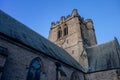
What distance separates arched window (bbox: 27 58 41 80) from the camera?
1036 centimetres

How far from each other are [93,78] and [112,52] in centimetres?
486

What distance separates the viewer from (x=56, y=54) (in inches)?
591

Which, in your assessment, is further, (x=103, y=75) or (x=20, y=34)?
(x=103, y=75)

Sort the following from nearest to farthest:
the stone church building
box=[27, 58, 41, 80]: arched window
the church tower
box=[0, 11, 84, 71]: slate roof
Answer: the stone church building, box=[27, 58, 41, 80]: arched window, box=[0, 11, 84, 71]: slate roof, the church tower

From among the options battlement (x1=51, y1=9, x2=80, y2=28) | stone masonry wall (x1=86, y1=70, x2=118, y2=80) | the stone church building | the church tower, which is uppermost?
battlement (x1=51, y1=9, x2=80, y2=28)

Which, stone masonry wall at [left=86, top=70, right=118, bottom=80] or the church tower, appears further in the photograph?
the church tower

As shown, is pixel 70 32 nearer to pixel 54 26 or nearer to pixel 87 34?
pixel 87 34

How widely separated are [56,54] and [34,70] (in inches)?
182

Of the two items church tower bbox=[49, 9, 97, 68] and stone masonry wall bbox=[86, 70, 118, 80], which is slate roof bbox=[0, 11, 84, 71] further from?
church tower bbox=[49, 9, 97, 68]

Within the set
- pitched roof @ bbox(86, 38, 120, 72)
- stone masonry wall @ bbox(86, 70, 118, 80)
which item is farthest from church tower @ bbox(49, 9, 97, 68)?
stone masonry wall @ bbox(86, 70, 118, 80)

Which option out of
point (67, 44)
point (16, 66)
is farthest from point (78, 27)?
point (16, 66)

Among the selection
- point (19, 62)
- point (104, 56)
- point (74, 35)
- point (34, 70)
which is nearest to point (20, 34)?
point (19, 62)

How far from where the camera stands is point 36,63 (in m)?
11.3

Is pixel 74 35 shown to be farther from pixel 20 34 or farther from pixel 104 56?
pixel 20 34
